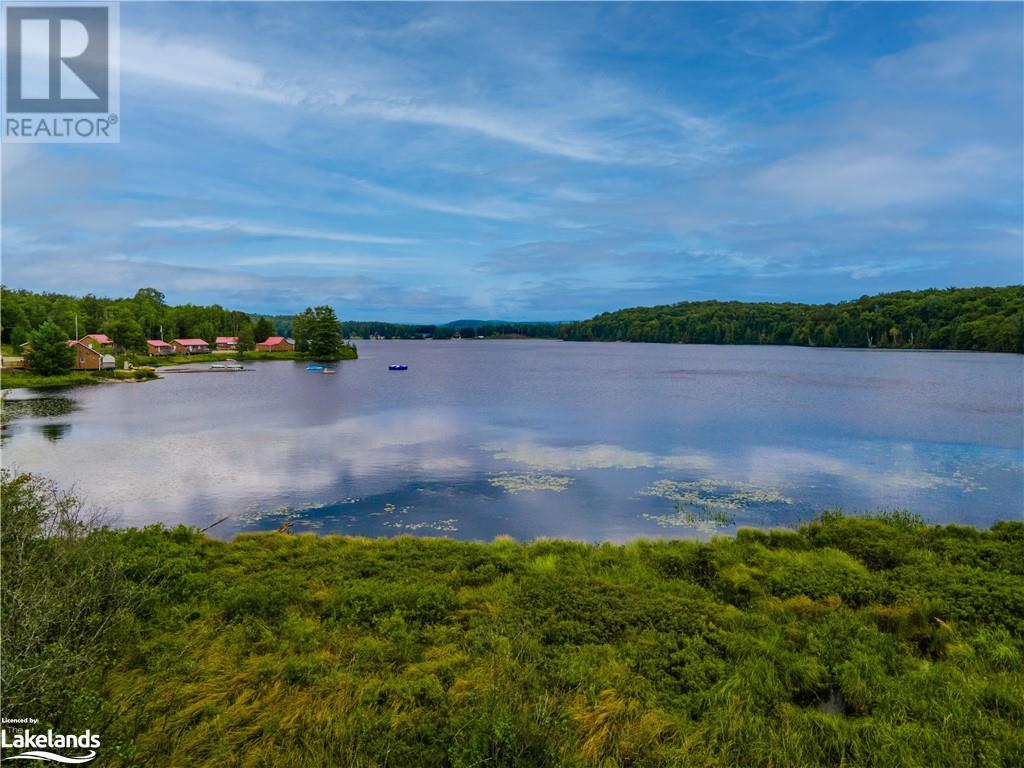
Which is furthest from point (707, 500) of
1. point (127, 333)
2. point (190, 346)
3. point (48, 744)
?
point (190, 346)

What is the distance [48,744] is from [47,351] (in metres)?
78.0

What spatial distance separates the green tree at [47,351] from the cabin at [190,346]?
162ft

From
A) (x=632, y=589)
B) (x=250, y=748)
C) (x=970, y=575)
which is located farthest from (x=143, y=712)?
(x=970, y=575)

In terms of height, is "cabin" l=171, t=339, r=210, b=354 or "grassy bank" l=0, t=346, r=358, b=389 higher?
"cabin" l=171, t=339, r=210, b=354

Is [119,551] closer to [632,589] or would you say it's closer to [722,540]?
[632,589]

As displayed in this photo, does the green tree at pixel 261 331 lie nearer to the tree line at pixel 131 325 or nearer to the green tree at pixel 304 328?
the tree line at pixel 131 325

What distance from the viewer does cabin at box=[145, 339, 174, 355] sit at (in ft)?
332

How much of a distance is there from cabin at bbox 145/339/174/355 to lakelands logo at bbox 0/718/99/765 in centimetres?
11406

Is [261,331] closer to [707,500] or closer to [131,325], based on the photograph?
[131,325]

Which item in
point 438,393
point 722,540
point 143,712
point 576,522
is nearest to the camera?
point 143,712

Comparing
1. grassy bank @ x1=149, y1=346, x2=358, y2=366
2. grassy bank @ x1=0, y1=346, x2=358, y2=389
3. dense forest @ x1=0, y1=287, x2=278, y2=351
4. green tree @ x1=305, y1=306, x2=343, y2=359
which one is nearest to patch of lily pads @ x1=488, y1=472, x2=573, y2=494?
grassy bank @ x1=0, y1=346, x2=358, y2=389

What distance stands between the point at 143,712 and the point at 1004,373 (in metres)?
94.1

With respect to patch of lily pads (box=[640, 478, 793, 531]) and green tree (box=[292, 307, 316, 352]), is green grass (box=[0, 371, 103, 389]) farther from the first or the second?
patch of lily pads (box=[640, 478, 793, 531])

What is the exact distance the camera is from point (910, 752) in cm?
600
